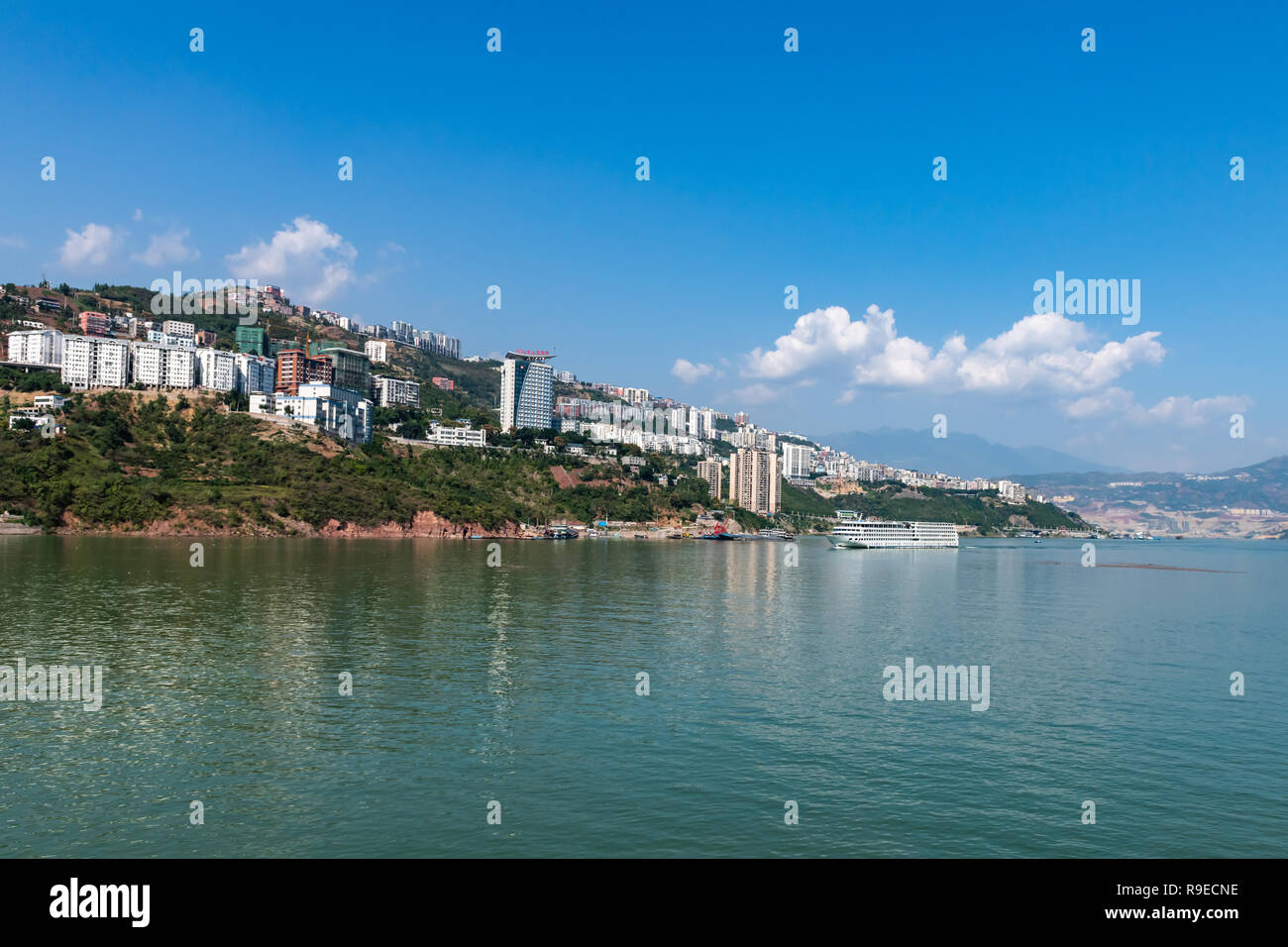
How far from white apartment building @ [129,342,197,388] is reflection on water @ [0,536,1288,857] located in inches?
3068

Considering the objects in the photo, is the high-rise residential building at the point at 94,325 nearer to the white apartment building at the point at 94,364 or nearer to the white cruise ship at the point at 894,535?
the white apartment building at the point at 94,364

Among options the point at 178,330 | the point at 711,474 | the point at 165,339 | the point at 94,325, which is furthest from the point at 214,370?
the point at 711,474

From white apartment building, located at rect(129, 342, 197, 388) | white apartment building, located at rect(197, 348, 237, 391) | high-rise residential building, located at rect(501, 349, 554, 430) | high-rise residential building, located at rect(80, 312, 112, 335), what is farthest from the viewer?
high-rise residential building, located at rect(501, 349, 554, 430)

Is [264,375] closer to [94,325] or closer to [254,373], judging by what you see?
[254,373]

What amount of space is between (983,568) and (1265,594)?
2631cm

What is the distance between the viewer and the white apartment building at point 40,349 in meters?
110

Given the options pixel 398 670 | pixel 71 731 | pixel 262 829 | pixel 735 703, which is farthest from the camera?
pixel 398 670

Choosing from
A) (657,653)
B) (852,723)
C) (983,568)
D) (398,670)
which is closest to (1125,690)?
(852,723)

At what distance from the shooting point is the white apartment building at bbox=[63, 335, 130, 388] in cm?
10512

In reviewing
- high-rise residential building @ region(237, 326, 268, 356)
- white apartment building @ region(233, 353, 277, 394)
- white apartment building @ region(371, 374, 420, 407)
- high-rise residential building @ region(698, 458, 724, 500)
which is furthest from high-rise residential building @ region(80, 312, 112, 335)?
high-rise residential building @ region(698, 458, 724, 500)

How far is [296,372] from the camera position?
126 metres

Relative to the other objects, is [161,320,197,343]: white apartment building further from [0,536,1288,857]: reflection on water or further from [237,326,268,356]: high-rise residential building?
[0,536,1288,857]: reflection on water

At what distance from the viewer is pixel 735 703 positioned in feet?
70.7

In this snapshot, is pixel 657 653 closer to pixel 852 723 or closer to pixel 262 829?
pixel 852 723
